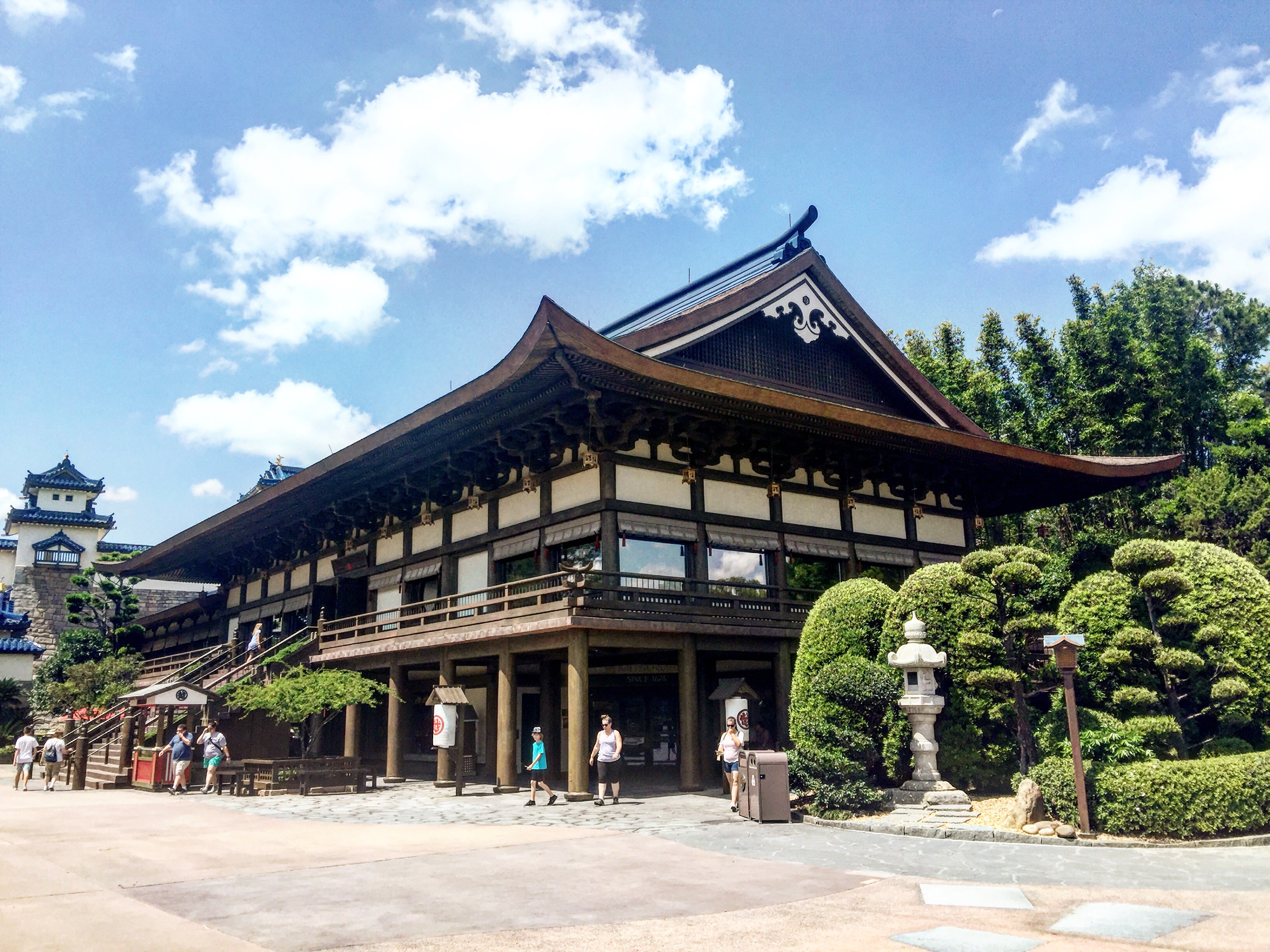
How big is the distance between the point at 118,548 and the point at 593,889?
72637 mm

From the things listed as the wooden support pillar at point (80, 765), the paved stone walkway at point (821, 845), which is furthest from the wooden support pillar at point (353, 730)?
the wooden support pillar at point (80, 765)

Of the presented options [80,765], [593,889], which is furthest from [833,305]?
[80,765]

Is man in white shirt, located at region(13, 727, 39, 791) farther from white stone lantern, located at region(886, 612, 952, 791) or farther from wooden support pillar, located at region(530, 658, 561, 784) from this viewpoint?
white stone lantern, located at region(886, 612, 952, 791)

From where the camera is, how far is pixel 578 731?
57.1 ft

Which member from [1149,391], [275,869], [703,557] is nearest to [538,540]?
[703,557]

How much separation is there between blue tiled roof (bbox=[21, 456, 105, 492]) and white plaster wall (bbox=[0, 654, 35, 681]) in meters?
22.2

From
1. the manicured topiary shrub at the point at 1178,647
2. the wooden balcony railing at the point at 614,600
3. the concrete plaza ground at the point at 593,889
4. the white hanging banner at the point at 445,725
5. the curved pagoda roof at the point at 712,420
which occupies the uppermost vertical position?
the curved pagoda roof at the point at 712,420

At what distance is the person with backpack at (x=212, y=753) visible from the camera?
831 inches

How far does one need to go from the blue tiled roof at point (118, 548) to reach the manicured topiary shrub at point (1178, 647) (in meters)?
68.6

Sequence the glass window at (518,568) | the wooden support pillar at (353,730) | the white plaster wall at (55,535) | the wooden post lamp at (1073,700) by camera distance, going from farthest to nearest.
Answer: the white plaster wall at (55,535) → the wooden support pillar at (353,730) → the glass window at (518,568) → the wooden post lamp at (1073,700)

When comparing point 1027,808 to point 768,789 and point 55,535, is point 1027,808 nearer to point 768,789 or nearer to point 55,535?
point 768,789

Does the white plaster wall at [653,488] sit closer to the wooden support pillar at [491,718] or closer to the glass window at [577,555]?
the glass window at [577,555]

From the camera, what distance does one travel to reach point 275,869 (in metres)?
10.4

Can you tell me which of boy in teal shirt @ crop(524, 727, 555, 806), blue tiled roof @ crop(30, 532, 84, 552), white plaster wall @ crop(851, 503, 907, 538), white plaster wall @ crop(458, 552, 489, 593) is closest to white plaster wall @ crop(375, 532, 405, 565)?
white plaster wall @ crop(458, 552, 489, 593)
